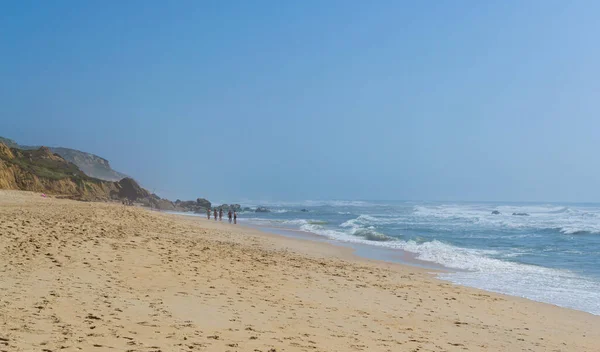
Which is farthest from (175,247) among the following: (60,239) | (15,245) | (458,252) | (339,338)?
(458,252)

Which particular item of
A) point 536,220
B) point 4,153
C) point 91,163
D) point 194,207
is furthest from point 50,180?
point 91,163

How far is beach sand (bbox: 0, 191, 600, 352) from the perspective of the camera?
20.5ft

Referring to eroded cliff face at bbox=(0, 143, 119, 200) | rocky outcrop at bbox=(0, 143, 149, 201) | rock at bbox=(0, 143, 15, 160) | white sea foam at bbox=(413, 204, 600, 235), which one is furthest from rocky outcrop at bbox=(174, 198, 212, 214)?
white sea foam at bbox=(413, 204, 600, 235)

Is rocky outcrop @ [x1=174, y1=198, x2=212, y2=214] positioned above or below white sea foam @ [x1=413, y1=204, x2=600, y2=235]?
above

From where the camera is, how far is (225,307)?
26.9ft

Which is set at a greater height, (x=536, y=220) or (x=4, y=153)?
(x=4, y=153)

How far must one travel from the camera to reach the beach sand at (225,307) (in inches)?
246

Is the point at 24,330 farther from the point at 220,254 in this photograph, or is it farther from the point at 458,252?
the point at 458,252

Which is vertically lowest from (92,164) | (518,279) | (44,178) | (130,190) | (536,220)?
(518,279)

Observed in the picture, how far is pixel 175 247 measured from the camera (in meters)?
14.3

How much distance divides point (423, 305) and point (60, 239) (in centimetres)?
895

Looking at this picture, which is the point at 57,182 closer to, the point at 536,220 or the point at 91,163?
the point at 536,220

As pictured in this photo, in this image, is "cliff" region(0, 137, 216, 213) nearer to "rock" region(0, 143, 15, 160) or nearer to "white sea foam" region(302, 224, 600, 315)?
"rock" region(0, 143, 15, 160)

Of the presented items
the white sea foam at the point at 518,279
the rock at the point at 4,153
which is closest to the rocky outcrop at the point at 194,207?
the rock at the point at 4,153
